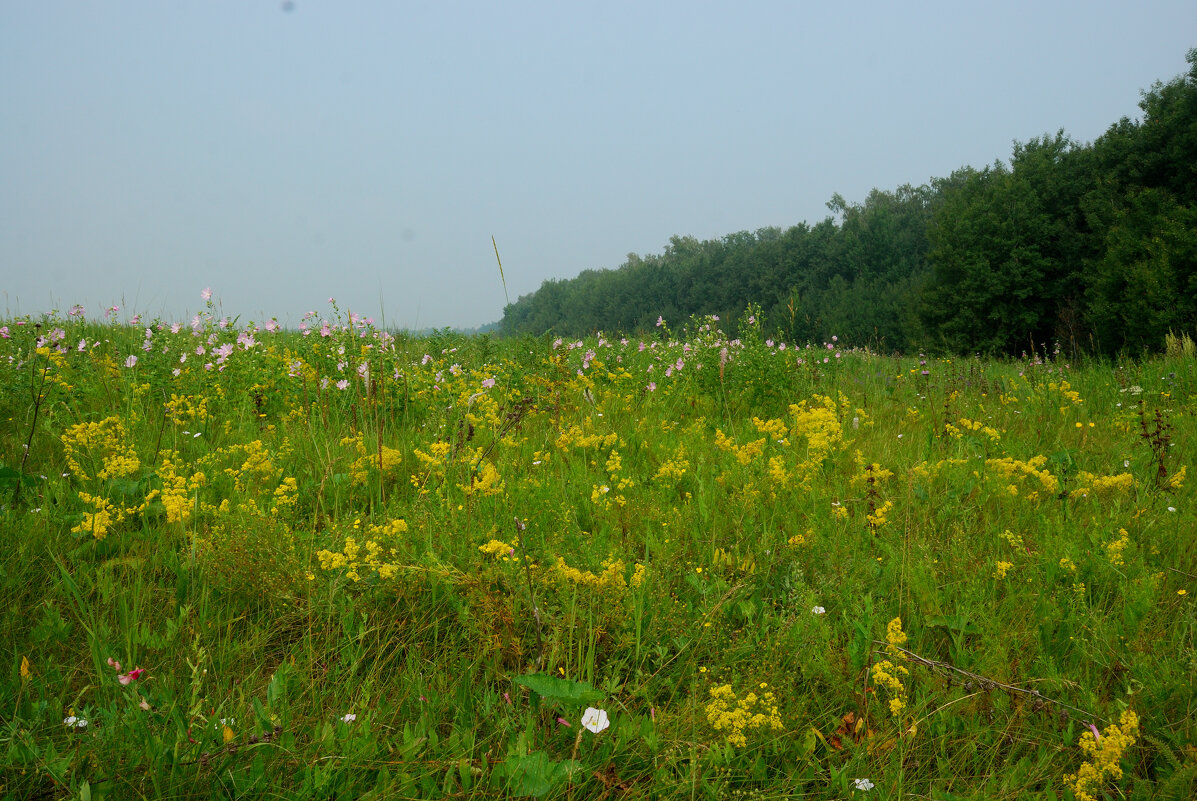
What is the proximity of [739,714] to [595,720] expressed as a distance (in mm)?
361

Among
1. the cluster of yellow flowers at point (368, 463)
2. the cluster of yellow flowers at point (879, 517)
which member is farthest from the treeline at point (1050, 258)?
the cluster of yellow flowers at point (879, 517)

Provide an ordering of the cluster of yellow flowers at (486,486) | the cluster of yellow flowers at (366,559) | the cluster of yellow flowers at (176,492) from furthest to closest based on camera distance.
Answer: the cluster of yellow flowers at (486,486), the cluster of yellow flowers at (176,492), the cluster of yellow flowers at (366,559)

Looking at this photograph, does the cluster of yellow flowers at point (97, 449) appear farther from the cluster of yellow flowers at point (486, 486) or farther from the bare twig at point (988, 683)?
the bare twig at point (988, 683)

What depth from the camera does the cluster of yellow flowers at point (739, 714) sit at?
1588 millimetres

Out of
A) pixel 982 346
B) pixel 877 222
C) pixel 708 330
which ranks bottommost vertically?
→ pixel 982 346

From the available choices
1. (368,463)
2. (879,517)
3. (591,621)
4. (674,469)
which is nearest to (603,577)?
(591,621)

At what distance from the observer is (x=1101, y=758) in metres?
1.52

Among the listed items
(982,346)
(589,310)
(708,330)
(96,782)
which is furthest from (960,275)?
(589,310)

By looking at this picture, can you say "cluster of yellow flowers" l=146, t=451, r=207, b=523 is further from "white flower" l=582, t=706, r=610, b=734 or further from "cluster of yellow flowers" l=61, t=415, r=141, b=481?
"white flower" l=582, t=706, r=610, b=734

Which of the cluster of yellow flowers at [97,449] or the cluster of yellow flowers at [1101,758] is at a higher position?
the cluster of yellow flowers at [97,449]

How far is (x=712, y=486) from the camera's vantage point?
316 centimetres

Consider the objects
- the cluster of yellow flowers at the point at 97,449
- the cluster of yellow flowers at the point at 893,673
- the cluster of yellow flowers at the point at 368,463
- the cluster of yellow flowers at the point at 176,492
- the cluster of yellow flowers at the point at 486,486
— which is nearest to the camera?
the cluster of yellow flowers at the point at 893,673

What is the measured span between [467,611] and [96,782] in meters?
0.91

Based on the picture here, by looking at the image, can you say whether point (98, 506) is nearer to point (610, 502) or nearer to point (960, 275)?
point (610, 502)
